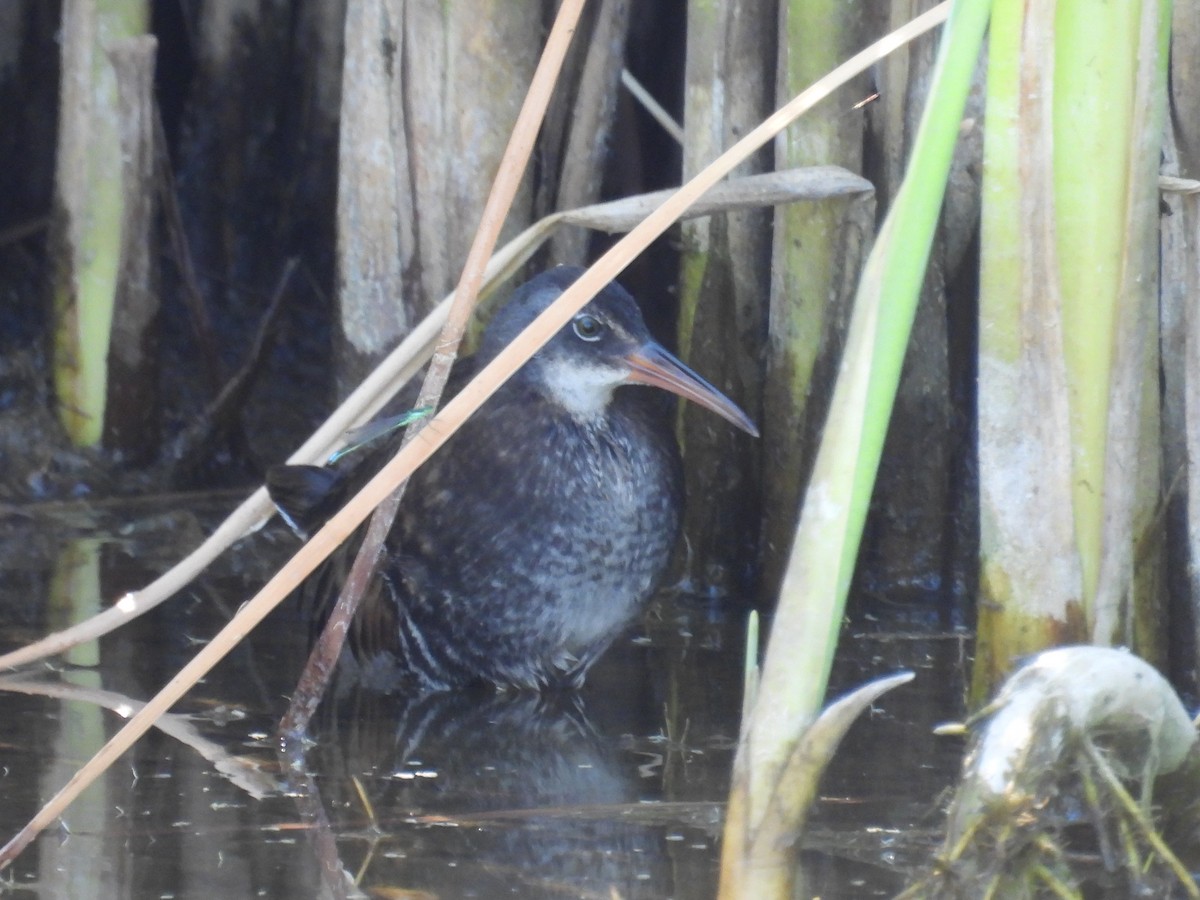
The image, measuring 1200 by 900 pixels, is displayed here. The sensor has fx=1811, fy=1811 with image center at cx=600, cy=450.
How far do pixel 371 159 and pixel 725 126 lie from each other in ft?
2.39

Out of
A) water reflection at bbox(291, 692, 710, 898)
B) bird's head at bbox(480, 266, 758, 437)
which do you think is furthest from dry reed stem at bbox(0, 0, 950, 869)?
bird's head at bbox(480, 266, 758, 437)

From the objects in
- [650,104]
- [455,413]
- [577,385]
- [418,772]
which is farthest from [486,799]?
[650,104]

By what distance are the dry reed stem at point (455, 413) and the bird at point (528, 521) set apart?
1.09 meters

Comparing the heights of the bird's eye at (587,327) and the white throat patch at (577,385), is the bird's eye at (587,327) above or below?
above

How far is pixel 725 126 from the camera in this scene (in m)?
3.32

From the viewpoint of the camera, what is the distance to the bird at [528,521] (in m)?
3.16

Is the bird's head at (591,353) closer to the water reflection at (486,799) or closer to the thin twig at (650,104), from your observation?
the thin twig at (650,104)

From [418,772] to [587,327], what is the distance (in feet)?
3.32

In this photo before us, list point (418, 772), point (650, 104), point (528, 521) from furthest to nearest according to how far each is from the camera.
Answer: point (650, 104) < point (528, 521) < point (418, 772)

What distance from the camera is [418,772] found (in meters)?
2.64

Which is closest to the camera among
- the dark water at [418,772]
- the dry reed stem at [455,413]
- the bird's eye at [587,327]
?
the dry reed stem at [455,413]

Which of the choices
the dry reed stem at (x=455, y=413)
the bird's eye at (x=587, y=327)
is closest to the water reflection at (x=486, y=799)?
the dry reed stem at (x=455, y=413)

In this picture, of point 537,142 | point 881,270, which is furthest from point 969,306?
point 881,270

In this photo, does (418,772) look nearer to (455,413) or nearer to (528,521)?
(528,521)
